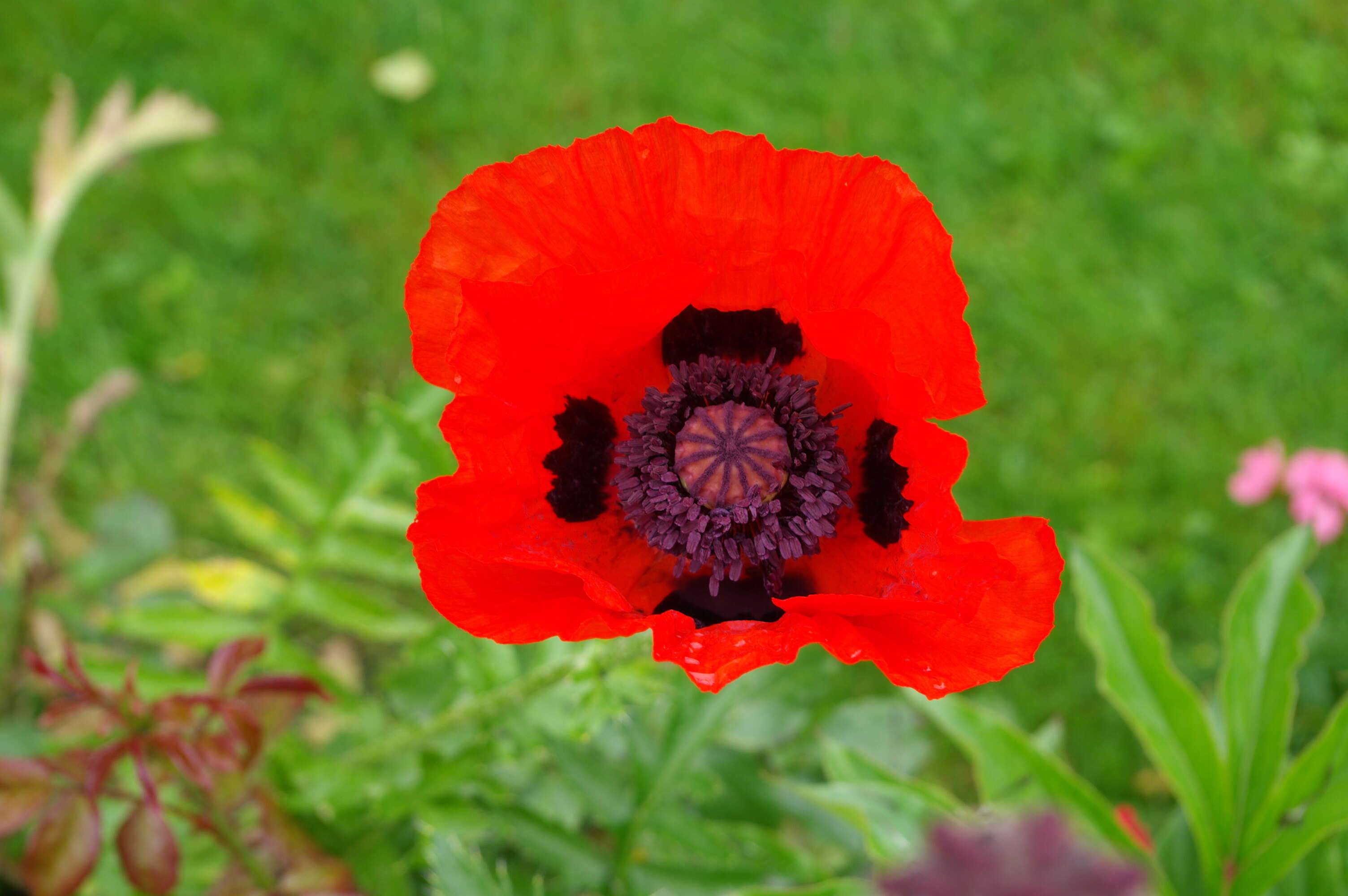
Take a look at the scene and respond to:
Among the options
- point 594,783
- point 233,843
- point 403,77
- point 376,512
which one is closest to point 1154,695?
point 594,783

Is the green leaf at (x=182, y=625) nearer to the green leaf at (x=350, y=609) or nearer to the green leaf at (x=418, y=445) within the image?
Answer: the green leaf at (x=350, y=609)

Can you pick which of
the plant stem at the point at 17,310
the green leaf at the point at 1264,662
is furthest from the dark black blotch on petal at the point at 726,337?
the plant stem at the point at 17,310

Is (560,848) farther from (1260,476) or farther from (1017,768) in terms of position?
(1260,476)

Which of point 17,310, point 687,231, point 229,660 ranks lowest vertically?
point 229,660

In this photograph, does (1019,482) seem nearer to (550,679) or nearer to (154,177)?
(550,679)

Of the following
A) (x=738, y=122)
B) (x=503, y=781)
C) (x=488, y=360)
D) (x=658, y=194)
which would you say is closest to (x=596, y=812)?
(x=503, y=781)
